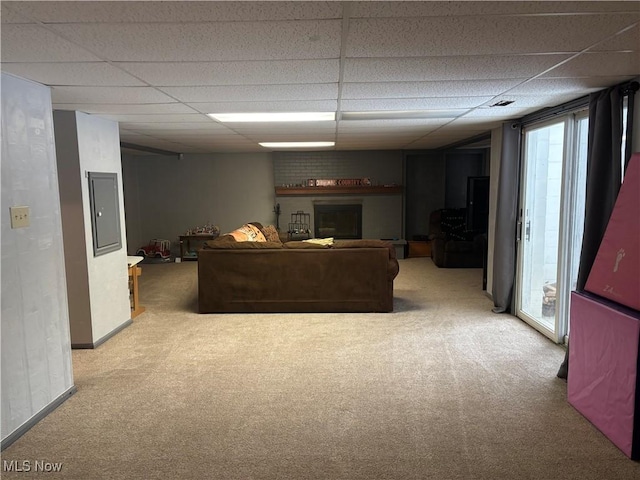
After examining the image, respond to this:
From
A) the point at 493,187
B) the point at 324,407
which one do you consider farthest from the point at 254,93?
the point at 493,187

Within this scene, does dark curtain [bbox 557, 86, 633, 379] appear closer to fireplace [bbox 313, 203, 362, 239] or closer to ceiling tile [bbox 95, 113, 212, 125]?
ceiling tile [bbox 95, 113, 212, 125]

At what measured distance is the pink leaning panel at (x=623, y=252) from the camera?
2.38 metres

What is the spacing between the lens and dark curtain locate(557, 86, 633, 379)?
2.81m

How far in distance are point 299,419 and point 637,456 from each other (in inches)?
69.0

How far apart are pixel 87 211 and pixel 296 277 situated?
208 cm

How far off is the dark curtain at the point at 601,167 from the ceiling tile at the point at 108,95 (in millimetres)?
2892

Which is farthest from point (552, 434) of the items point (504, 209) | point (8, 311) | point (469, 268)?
point (469, 268)

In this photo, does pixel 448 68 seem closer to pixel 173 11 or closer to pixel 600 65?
pixel 600 65

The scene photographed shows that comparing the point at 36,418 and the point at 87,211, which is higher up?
the point at 87,211

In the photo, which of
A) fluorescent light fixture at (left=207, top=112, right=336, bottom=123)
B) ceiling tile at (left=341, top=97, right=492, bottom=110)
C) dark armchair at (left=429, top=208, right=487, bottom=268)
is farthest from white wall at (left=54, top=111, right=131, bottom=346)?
dark armchair at (left=429, top=208, right=487, bottom=268)

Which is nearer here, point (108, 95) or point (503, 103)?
point (108, 95)

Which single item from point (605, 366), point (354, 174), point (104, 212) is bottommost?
point (605, 366)

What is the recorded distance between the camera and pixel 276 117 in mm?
4137

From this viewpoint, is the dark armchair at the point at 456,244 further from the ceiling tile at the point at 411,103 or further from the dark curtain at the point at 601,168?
the dark curtain at the point at 601,168
